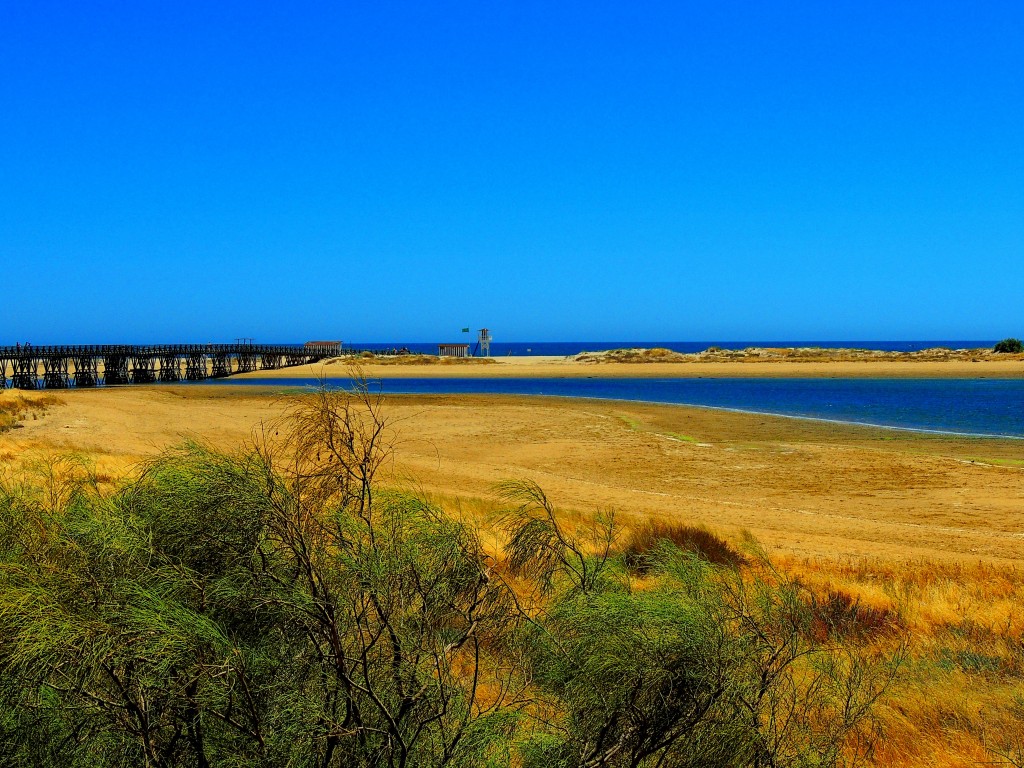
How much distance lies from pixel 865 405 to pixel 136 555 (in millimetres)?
40913

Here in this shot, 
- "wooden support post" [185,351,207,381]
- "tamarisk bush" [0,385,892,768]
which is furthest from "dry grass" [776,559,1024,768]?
"wooden support post" [185,351,207,381]

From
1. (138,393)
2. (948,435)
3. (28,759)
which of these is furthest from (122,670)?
(138,393)

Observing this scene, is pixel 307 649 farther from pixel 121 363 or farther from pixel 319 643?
pixel 121 363

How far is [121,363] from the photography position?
6781 centimetres

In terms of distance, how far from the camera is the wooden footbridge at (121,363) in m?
58.9

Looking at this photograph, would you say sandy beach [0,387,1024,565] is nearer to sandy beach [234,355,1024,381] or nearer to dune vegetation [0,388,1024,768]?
dune vegetation [0,388,1024,768]

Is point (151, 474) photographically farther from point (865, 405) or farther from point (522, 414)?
point (865, 405)

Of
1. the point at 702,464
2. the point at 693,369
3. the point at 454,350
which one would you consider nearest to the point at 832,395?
the point at 693,369

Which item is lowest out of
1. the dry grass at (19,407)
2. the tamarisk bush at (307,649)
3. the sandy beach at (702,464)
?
the sandy beach at (702,464)

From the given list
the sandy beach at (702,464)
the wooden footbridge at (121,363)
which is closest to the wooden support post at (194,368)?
the wooden footbridge at (121,363)

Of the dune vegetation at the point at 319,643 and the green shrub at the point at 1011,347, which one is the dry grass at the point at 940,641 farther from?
the green shrub at the point at 1011,347

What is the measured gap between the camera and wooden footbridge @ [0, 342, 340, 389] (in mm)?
58875

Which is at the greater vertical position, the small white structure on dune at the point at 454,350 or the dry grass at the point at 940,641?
the small white structure on dune at the point at 454,350

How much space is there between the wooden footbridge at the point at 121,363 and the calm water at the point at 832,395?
9.73m
